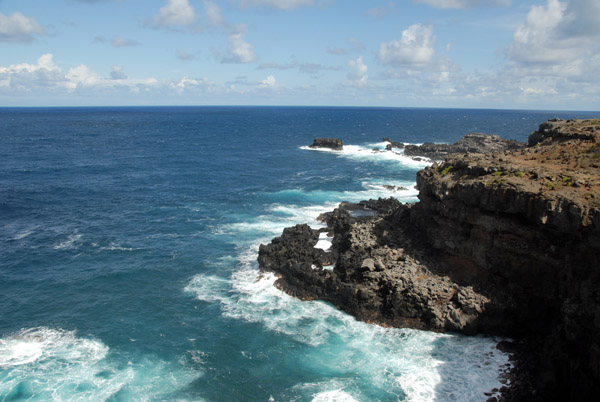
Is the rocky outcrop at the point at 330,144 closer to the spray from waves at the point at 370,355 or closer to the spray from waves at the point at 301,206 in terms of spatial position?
the spray from waves at the point at 301,206

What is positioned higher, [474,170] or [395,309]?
[474,170]

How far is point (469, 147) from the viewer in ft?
375

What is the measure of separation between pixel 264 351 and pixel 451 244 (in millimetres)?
19312

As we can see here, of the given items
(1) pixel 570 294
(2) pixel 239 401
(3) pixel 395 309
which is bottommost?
(2) pixel 239 401

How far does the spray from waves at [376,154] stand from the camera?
10621cm

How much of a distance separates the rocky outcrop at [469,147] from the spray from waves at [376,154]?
Result: 4467 mm

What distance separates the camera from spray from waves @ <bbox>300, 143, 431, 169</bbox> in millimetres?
106206

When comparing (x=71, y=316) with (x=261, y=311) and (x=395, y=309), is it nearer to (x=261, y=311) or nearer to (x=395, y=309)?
(x=261, y=311)

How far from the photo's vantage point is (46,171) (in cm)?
9012

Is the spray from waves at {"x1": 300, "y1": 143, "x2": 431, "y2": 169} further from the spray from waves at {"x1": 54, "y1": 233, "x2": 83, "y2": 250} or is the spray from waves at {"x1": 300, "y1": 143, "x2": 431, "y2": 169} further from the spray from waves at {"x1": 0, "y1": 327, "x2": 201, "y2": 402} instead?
the spray from waves at {"x1": 0, "y1": 327, "x2": 201, "y2": 402}

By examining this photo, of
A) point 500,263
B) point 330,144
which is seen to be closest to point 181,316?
→ point 500,263

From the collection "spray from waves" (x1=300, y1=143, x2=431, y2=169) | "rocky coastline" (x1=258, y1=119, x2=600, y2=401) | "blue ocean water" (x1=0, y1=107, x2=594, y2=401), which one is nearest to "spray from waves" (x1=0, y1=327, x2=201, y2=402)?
"blue ocean water" (x1=0, y1=107, x2=594, y2=401)

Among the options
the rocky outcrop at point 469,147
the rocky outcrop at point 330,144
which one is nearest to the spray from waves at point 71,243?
the rocky outcrop at point 469,147

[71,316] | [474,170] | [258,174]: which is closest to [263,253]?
[71,316]
